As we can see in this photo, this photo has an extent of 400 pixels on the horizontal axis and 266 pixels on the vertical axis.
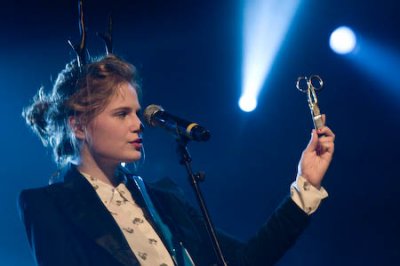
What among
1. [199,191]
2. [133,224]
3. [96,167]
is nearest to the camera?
[199,191]

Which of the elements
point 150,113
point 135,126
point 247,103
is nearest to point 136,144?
point 135,126

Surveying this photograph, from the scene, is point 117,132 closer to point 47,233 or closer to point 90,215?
point 90,215

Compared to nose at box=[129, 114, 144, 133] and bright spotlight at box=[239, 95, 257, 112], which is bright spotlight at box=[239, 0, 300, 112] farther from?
nose at box=[129, 114, 144, 133]

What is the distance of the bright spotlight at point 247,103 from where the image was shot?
138 inches

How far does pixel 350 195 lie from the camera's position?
11.3 ft

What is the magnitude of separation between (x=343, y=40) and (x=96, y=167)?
2.19m

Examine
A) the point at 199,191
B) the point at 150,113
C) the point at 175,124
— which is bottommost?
the point at 199,191

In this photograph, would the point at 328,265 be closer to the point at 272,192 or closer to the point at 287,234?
the point at 272,192

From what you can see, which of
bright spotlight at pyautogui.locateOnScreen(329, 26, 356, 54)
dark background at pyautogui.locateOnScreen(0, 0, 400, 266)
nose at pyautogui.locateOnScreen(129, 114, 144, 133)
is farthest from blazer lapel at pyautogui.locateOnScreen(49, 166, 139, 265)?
bright spotlight at pyautogui.locateOnScreen(329, 26, 356, 54)

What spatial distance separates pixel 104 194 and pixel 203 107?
1.86 metres

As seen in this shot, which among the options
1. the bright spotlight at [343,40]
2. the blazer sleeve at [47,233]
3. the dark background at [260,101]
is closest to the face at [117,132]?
the blazer sleeve at [47,233]

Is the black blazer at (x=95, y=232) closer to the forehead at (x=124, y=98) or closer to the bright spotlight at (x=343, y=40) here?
the forehead at (x=124, y=98)

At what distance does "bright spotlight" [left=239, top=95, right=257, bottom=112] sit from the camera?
3.51m

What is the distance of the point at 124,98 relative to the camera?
186 cm
